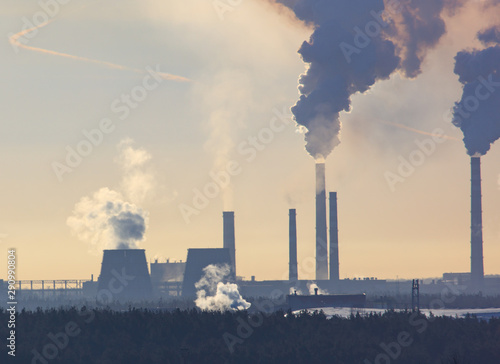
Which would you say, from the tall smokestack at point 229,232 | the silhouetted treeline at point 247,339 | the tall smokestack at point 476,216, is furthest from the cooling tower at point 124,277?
the silhouetted treeline at point 247,339

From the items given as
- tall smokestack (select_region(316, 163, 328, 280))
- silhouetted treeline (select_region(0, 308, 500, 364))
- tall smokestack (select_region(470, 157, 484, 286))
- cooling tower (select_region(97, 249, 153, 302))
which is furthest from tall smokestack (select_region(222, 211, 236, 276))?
silhouetted treeline (select_region(0, 308, 500, 364))

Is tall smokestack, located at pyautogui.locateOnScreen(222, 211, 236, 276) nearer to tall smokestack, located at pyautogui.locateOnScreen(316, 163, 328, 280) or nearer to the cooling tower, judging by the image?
tall smokestack, located at pyautogui.locateOnScreen(316, 163, 328, 280)

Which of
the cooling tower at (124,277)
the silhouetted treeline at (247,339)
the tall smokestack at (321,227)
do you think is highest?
the tall smokestack at (321,227)

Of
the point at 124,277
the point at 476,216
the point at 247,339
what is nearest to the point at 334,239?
the point at 476,216

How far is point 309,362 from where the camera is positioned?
60062 millimetres

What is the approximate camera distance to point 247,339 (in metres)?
68.3

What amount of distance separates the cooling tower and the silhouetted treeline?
7633 cm

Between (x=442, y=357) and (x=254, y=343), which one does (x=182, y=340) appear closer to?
(x=254, y=343)

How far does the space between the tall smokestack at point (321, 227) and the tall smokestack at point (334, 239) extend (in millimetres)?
1234

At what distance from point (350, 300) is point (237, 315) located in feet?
144

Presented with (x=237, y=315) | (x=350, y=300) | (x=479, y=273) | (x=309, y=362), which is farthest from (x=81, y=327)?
(x=479, y=273)

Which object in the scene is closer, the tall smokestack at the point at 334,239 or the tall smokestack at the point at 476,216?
the tall smokestack at the point at 476,216

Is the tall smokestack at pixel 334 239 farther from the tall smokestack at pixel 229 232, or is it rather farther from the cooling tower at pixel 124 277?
the cooling tower at pixel 124 277

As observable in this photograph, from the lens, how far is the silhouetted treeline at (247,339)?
60.7 meters
